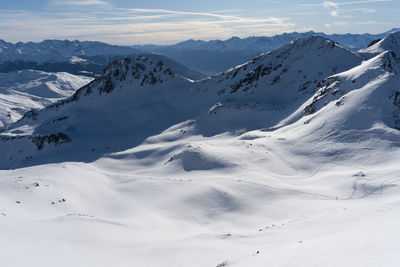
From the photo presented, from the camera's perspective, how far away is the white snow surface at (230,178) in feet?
52.1

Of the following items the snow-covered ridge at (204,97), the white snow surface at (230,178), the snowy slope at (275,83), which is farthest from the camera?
the snowy slope at (275,83)

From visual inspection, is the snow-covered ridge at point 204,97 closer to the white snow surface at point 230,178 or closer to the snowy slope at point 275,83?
the snowy slope at point 275,83

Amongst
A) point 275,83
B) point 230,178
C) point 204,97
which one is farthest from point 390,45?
point 230,178

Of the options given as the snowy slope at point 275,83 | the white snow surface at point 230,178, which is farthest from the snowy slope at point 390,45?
the white snow surface at point 230,178

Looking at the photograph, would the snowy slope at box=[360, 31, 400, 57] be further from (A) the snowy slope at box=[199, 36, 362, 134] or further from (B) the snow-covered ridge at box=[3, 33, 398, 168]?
(B) the snow-covered ridge at box=[3, 33, 398, 168]

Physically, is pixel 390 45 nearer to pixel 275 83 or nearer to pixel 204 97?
pixel 275 83

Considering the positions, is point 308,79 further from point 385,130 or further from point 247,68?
point 385,130

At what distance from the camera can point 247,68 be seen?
10494cm

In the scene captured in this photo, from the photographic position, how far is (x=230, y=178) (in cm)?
3756

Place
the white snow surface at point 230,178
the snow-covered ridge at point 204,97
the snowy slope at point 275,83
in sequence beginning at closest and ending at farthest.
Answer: the white snow surface at point 230,178
the snow-covered ridge at point 204,97
the snowy slope at point 275,83

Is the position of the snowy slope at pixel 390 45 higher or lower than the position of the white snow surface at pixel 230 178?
higher

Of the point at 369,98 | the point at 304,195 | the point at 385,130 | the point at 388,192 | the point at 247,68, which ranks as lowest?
the point at 304,195

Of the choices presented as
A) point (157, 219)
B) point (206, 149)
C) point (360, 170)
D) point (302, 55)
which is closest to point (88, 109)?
point (206, 149)

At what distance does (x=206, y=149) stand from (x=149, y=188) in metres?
16.2
